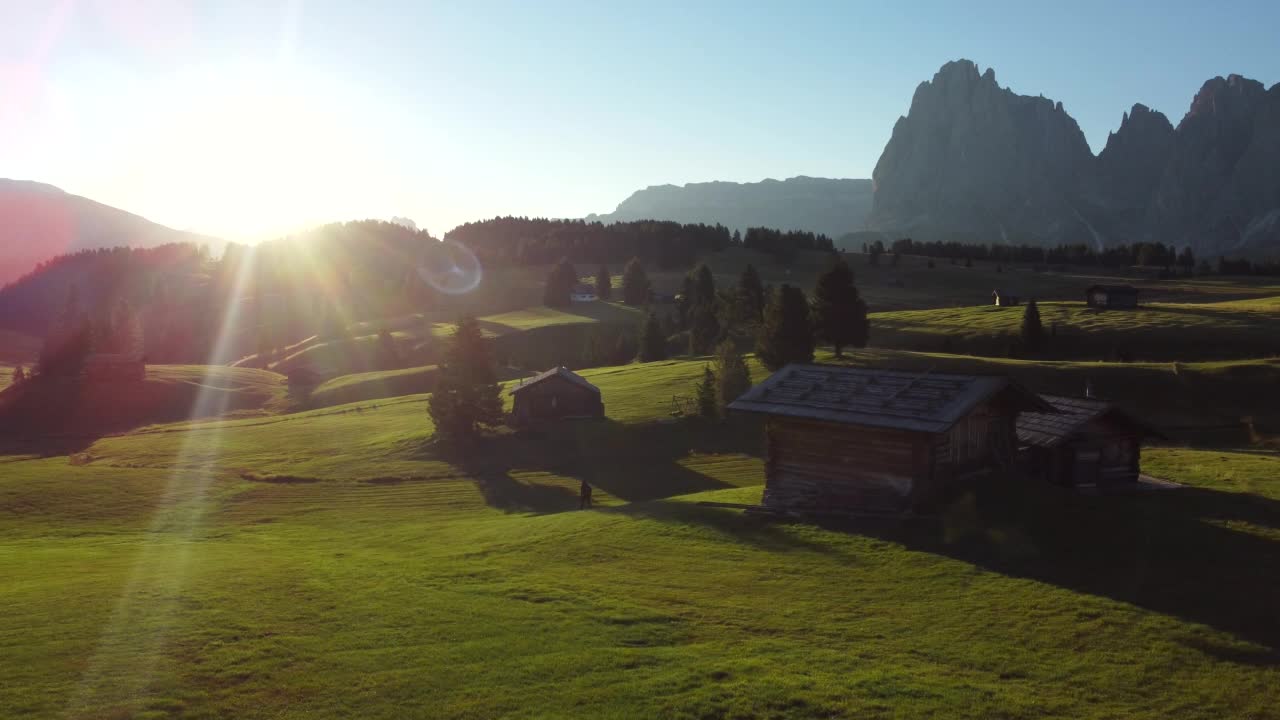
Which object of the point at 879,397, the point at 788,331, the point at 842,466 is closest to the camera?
the point at 879,397

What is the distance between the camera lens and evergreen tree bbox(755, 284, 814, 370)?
72.8 m

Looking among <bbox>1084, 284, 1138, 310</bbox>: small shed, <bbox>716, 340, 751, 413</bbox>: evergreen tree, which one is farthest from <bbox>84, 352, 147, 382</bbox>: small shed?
<bbox>1084, 284, 1138, 310</bbox>: small shed

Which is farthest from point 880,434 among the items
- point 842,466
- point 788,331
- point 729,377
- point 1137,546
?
point 788,331

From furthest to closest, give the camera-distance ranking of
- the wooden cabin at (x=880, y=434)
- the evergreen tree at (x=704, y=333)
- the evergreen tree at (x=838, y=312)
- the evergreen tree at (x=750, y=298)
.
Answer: the evergreen tree at (x=704, y=333), the evergreen tree at (x=750, y=298), the evergreen tree at (x=838, y=312), the wooden cabin at (x=880, y=434)

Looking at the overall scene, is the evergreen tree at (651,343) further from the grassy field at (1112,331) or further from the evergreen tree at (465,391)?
the evergreen tree at (465,391)

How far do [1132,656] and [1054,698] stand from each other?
11.7ft

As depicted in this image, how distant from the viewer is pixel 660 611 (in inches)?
847

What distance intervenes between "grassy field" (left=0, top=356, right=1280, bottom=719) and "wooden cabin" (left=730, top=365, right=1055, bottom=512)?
2.33 metres

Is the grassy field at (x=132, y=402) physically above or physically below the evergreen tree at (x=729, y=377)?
below

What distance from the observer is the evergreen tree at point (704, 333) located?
10750 centimetres

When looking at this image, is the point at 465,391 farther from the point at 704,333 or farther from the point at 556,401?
the point at 704,333

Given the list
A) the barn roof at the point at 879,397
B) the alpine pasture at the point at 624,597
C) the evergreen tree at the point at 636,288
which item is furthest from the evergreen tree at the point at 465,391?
the evergreen tree at the point at 636,288

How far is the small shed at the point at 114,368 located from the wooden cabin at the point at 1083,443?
→ 3814 inches

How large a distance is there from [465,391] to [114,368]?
189 feet
